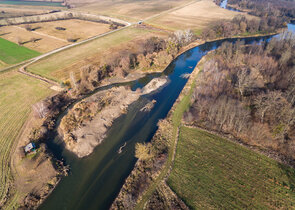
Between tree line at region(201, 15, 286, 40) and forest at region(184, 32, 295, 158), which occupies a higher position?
tree line at region(201, 15, 286, 40)

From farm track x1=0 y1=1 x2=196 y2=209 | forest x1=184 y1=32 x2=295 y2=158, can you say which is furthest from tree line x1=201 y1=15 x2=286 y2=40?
farm track x1=0 y1=1 x2=196 y2=209

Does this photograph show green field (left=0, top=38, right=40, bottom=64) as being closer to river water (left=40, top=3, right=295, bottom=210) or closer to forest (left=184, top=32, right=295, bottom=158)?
river water (left=40, top=3, right=295, bottom=210)

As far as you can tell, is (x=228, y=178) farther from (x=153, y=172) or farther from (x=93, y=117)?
(x=93, y=117)

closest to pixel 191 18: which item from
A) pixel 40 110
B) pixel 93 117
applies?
pixel 93 117

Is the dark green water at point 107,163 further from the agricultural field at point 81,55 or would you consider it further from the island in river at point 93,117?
the agricultural field at point 81,55

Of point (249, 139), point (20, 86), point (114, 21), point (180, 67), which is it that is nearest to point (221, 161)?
point (249, 139)

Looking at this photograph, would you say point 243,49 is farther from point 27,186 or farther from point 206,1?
point 206,1

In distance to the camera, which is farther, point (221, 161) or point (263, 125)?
point (263, 125)
